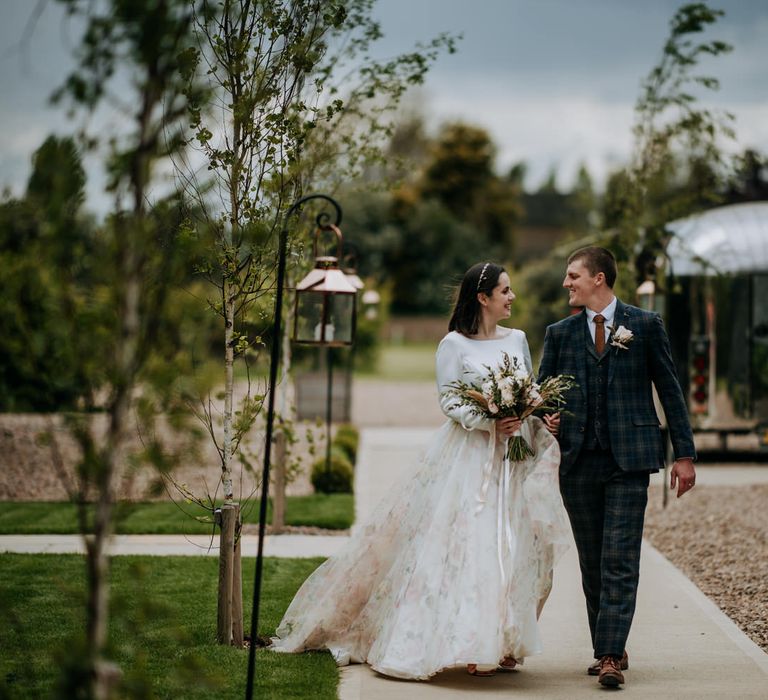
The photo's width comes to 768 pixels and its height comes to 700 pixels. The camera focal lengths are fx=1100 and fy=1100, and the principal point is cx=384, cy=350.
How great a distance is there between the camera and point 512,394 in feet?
17.7

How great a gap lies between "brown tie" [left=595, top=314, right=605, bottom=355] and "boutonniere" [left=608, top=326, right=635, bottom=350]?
0.09 metres

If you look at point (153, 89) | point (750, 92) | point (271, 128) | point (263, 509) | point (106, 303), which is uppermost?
point (750, 92)

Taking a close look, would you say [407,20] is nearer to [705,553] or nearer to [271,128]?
[271,128]

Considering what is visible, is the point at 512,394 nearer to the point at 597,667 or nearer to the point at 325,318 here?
the point at 597,667

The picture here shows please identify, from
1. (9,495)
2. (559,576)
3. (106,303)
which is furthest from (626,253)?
(106,303)

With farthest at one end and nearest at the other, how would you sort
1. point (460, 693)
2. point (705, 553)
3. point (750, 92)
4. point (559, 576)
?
1. point (750, 92)
2. point (705, 553)
3. point (559, 576)
4. point (460, 693)

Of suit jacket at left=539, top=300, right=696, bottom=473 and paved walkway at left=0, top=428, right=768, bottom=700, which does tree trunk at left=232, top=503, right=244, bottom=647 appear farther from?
suit jacket at left=539, top=300, right=696, bottom=473

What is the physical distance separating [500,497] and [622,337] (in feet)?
3.32

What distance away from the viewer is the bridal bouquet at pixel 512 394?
17.8 ft

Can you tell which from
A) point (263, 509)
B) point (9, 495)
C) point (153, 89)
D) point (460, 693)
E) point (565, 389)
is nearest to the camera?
point (153, 89)

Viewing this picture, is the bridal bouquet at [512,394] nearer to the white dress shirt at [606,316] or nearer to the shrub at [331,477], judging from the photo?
the white dress shirt at [606,316]

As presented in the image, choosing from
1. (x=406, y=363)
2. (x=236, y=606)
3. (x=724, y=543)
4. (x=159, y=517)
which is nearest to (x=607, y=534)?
(x=236, y=606)

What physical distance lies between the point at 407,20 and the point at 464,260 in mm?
46773

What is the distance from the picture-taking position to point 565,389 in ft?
18.4
